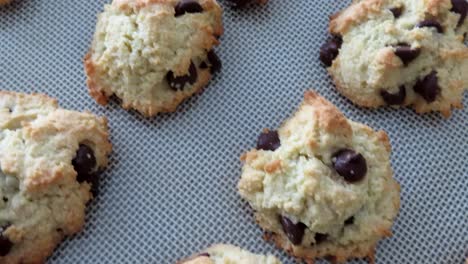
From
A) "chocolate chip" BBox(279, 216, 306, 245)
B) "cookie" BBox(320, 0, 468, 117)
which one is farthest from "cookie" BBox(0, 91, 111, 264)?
"cookie" BBox(320, 0, 468, 117)

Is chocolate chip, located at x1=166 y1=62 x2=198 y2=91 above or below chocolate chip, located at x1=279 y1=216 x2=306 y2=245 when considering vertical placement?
above

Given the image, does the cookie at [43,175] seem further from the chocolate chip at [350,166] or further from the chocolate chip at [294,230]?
the chocolate chip at [350,166]

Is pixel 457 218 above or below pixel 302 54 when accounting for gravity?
below

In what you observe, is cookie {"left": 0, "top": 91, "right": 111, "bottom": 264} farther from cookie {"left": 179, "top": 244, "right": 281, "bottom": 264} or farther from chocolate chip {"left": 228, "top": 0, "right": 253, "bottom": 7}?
chocolate chip {"left": 228, "top": 0, "right": 253, "bottom": 7}

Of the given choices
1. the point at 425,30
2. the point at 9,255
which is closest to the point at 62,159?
the point at 9,255

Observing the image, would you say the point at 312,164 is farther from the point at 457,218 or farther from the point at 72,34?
the point at 72,34

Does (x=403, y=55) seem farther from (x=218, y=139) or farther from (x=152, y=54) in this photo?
(x=152, y=54)

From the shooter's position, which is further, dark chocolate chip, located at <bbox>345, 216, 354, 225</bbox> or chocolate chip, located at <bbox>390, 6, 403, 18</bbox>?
chocolate chip, located at <bbox>390, 6, 403, 18</bbox>
